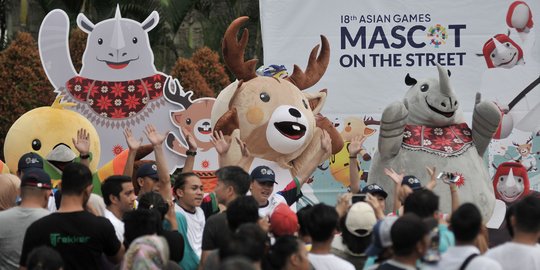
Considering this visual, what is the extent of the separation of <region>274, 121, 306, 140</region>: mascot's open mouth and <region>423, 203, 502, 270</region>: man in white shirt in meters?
4.62

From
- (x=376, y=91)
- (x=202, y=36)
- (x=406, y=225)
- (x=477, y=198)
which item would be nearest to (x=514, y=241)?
(x=406, y=225)

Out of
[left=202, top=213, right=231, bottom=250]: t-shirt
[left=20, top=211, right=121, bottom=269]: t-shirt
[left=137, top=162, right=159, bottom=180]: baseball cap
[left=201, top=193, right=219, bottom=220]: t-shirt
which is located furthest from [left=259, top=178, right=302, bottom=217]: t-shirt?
[left=20, top=211, right=121, bottom=269]: t-shirt

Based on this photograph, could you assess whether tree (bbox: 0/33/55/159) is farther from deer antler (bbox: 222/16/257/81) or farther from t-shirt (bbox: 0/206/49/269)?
t-shirt (bbox: 0/206/49/269)

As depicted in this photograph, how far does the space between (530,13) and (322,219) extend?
6.53m

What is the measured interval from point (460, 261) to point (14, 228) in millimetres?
2628

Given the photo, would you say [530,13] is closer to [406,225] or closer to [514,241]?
[514,241]

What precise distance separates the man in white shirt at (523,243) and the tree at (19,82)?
1440 centimetres

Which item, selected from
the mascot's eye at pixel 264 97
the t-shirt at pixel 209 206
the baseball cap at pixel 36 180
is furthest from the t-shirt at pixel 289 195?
the baseball cap at pixel 36 180

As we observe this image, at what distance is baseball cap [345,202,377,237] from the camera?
6.36 meters

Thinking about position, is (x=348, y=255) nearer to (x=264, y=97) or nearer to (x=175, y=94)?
(x=264, y=97)

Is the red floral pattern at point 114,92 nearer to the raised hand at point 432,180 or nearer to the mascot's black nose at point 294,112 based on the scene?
the mascot's black nose at point 294,112

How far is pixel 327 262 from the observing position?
18.7 ft

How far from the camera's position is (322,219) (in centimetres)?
579

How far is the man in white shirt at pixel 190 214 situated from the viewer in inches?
289
